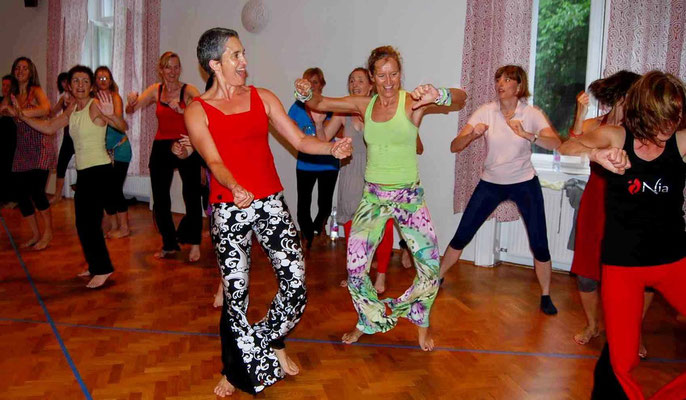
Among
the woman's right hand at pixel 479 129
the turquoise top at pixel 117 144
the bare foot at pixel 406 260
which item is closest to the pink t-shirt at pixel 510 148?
the woman's right hand at pixel 479 129

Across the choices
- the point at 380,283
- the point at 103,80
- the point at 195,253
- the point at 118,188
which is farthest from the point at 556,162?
the point at 118,188

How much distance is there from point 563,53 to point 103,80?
361cm

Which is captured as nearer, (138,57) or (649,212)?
(649,212)

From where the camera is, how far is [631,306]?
1.96 meters

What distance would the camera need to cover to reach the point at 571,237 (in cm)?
445

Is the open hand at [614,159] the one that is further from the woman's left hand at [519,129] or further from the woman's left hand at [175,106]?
the woman's left hand at [175,106]

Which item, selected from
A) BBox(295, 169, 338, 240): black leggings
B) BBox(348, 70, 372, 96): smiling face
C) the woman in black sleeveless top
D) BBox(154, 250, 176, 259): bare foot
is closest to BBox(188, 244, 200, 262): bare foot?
BBox(154, 250, 176, 259): bare foot

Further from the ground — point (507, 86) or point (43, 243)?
point (507, 86)

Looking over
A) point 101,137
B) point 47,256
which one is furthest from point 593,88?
point 47,256

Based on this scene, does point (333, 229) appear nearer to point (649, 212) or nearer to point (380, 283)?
point (380, 283)

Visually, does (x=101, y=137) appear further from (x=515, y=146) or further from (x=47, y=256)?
(x=515, y=146)

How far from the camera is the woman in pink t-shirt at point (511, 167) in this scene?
12.0ft

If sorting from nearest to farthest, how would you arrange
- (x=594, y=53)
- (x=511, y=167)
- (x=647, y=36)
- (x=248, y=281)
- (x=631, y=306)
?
(x=631, y=306), (x=248, y=281), (x=511, y=167), (x=647, y=36), (x=594, y=53)

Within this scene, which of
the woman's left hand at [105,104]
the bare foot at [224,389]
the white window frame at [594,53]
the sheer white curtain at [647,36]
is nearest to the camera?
the bare foot at [224,389]
